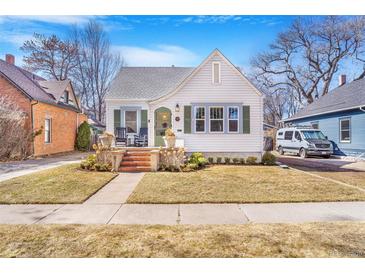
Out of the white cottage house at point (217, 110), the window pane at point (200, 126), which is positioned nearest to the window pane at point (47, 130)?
the white cottage house at point (217, 110)

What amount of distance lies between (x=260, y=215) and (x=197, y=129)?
7315mm

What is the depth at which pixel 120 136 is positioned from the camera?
12445 mm

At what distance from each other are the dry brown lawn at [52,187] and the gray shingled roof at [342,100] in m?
13.7

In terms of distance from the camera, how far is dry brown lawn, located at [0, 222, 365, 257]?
2881mm

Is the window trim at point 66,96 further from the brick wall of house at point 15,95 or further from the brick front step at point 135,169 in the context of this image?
the brick front step at point 135,169

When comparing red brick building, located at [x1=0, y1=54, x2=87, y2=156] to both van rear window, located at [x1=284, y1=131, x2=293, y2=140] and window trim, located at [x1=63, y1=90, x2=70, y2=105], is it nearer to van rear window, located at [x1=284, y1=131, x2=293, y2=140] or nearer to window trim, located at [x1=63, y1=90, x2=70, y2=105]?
window trim, located at [x1=63, y1=90, x2=70, y2=105]

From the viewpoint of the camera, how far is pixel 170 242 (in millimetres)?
3115

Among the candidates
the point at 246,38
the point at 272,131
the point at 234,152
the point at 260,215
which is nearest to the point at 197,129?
the point at 234,152

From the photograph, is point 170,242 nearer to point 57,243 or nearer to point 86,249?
point 86,249

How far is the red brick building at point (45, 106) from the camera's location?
42.9 ft

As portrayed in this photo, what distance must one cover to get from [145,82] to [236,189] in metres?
9.72

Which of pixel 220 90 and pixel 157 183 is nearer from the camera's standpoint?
pixel 157 183

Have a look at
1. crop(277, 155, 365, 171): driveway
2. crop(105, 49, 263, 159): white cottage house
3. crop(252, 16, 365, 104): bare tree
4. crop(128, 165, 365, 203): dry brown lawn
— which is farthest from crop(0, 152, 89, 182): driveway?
crop(252, 16, 365, 104): bare tree

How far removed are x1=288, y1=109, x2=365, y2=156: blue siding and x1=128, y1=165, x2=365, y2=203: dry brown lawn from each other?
7.94 m
